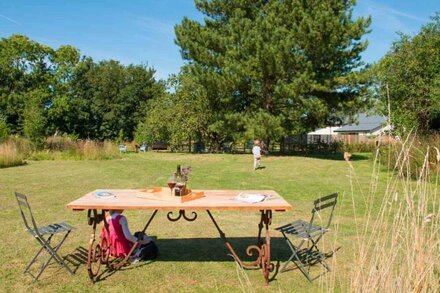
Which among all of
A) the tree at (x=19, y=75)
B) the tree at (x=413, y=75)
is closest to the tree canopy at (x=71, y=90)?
the tree at (x=19, y=75)

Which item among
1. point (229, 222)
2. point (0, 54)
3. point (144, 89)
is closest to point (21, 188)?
point (229, 222)

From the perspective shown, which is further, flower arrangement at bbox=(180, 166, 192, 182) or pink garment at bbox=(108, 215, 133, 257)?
pink garment at bbox=(108, 215, 133, 257)

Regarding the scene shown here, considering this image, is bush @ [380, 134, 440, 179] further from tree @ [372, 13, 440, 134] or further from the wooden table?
tree @ [372, 13, 440, 134]

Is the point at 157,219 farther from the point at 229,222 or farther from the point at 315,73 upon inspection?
the point at 315,73

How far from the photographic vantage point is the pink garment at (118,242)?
18.1 ft

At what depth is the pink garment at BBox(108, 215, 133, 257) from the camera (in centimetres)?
550

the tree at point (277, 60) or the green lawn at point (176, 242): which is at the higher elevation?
the tree at point (277, 60)

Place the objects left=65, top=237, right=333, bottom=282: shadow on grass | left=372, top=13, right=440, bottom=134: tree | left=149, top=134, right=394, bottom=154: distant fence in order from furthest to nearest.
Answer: left=149, top=134, right=394, bottom=154: distant fence < left=372, top=13, right=440, bottom=134: tree < left=65, top=237, right=333, bottom=282: shadow on grass

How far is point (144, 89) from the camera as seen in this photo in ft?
175

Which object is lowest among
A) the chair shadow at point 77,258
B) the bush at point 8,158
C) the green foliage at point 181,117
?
the chair shadow at point 77,258

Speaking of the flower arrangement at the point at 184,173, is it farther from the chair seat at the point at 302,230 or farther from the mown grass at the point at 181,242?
the chair seat at the point at 302,230

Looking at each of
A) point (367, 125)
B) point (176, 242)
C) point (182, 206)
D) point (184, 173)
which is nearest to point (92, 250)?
point (182, 206)

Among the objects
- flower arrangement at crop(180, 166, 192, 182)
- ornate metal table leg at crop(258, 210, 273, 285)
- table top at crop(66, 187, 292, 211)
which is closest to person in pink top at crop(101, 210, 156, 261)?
table top at crop(66, 187, 292, 211)

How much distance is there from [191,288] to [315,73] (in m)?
21.9
